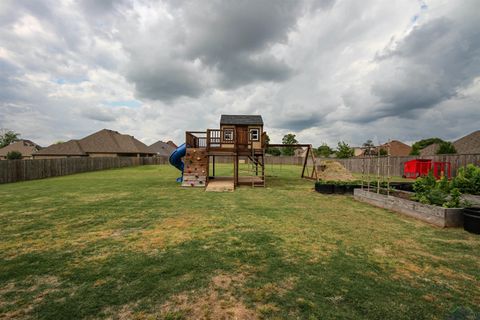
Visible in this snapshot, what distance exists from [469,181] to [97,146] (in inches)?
1872

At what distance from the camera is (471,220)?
5629 mm

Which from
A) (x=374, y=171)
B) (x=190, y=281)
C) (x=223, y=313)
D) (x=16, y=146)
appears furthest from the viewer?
(x=16, y=146)

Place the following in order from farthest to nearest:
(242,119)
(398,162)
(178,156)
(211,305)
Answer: (398,162) < (242,119) < (178,156) < (211,305)

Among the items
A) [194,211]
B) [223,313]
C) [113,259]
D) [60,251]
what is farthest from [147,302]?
[194,211]

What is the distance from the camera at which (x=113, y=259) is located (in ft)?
13.3

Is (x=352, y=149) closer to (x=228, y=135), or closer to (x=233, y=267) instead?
(x=228, y=135)

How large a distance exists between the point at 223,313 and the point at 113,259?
97.8 inches

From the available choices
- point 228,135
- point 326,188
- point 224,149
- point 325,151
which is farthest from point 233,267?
point 325,151

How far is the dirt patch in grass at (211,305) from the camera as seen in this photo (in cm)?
260

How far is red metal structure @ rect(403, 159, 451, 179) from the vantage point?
18119mm

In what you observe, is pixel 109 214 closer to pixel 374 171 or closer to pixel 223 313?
pixel 223 313

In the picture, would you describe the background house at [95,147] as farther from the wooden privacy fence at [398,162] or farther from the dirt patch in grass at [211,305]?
the dirt patch in grass at [211,305]

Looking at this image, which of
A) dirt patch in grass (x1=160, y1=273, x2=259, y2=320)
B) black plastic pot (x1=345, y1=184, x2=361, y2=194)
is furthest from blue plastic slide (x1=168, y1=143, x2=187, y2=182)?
dirt patch in grass (x1=160, y1=273, x2=259, y2=320)

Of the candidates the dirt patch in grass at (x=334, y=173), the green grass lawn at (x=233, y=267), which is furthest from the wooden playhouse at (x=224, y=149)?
the green grass lawn at (x=233, y=267)
